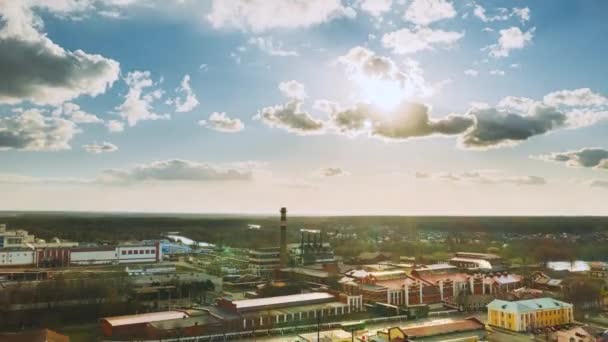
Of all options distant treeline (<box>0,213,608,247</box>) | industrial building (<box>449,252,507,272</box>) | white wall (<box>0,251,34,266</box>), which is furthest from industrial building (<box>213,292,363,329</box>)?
distant treeline (<box>0,213,608,247</box>)

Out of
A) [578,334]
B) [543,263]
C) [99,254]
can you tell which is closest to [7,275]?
[99,254]

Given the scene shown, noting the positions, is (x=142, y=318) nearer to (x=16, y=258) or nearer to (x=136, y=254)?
(x=16, y=258)

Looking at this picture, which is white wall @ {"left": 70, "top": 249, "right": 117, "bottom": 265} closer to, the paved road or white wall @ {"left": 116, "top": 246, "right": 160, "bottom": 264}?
white wall @ {"left": 116, "top": 246, "right": 160, "bottom": 264}

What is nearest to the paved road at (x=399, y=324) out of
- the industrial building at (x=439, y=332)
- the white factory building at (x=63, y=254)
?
the industrial building at (x=439, y=332)

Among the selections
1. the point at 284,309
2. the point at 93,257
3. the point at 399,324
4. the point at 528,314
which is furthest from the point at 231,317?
the point at 93,257

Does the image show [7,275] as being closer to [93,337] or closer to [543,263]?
[93,337]
